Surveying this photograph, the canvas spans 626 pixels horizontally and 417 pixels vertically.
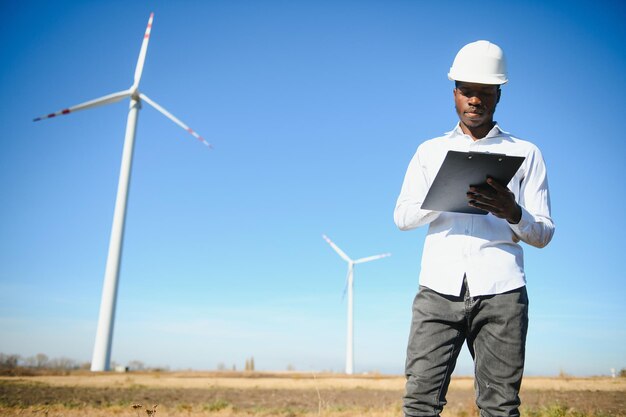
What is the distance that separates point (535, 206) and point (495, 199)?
0.60 meters

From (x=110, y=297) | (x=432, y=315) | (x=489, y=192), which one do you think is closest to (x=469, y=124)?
(x=489, y=192)

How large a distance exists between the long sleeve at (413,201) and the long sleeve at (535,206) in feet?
2.13

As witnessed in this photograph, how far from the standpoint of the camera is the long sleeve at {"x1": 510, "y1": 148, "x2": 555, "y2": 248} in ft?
12.6

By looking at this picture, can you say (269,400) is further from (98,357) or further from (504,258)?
(98,357)

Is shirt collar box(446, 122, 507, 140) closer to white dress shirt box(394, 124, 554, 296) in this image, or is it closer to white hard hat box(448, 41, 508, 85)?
white dress shirt box(394, 124, 554, 296)

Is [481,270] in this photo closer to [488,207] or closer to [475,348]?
[488,207]

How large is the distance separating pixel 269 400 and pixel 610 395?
8111mm

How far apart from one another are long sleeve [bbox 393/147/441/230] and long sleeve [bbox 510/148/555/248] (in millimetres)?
649

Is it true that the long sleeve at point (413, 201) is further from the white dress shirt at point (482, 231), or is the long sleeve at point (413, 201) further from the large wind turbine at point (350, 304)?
the large wind turbine at point (350, 304)

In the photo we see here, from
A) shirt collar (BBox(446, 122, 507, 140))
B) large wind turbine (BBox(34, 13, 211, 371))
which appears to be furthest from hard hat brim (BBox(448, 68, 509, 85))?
large wind turbine (BBox(34, 13, 211, 371))

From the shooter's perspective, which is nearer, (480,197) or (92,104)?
(480,197)

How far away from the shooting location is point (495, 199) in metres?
3.69

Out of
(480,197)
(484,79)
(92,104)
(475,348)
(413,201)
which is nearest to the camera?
(480,197)

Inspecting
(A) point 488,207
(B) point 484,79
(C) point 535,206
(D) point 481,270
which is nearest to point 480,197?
(A) point 488,207
